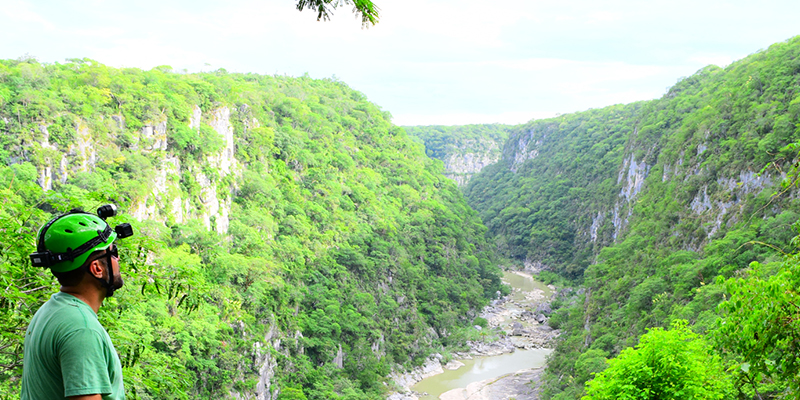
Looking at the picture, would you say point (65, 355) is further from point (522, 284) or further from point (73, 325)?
point (522, 284)

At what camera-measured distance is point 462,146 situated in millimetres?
142625

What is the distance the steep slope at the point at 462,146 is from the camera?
13800 centimetres

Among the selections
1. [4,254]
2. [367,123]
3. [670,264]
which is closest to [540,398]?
[670,264]

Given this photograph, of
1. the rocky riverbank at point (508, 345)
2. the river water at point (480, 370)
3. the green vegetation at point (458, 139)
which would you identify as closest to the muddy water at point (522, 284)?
the rocky riverbank at point (508, 345)

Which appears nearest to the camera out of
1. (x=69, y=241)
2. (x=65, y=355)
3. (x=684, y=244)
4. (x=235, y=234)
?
(x=65, y=355)

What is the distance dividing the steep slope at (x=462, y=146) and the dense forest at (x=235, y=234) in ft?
298

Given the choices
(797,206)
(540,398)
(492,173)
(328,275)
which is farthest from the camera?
(492,173)

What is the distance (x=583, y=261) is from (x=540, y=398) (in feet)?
111

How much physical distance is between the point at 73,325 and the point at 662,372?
11258mm

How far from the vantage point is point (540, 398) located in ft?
86.1

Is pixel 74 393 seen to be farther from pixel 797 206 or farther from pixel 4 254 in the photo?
pixel 797 206

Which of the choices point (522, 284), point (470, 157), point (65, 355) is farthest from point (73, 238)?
point (470, 157)

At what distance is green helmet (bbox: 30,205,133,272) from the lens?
1.80m

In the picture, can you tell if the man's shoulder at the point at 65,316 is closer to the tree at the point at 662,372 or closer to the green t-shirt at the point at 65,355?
the green t-shirt at the point at 65,355
